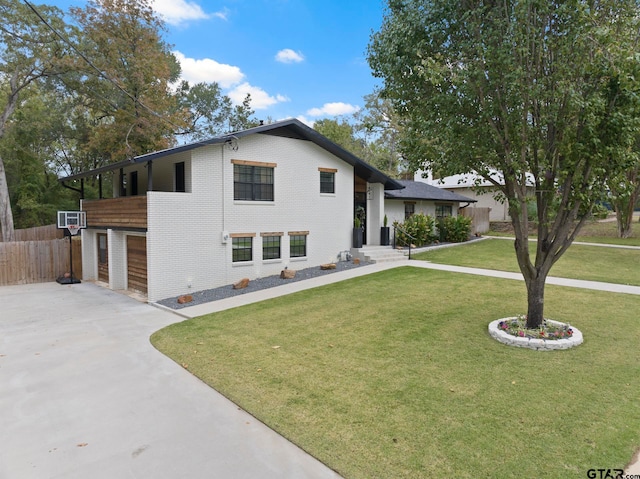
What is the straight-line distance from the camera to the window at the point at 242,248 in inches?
489

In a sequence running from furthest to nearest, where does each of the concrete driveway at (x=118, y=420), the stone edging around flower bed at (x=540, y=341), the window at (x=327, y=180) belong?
the window at (x=327, y=180), the stone edging around flower bed at (x=540, y=341), the concrete driveway at (x=118, y=420)

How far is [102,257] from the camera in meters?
15.0

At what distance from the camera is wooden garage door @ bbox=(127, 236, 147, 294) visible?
11.9 m

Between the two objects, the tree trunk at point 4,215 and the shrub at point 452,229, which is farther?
the shrub at point 452,229

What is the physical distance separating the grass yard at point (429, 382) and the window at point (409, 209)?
10.9 m

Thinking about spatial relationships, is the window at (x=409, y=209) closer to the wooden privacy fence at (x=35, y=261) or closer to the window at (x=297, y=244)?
the window at (x=297, y=244)

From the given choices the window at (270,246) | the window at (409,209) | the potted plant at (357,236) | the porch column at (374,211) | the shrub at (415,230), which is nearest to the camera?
the window at (270,246)

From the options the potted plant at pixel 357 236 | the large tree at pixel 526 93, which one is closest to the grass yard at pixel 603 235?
the potted plant at pixel 357 236

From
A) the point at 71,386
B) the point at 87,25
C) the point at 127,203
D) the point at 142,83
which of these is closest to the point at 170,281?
the point at 127,203

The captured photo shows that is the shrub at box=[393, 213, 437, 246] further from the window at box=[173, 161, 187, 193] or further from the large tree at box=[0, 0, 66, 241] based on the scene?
the large tree at box=[0, 0, 66, 241]

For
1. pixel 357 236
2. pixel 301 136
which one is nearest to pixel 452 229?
pixel 357 236

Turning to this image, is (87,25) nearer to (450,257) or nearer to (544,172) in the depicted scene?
(450,257)

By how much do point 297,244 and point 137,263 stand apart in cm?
549

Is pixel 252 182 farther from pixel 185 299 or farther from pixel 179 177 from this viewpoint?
pixel 185 299
